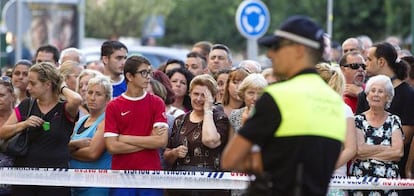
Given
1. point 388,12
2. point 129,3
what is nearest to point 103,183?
point 388,12

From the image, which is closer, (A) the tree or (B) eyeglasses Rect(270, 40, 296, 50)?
(B) eyeglasses Rect(270, 40, 296, 50)

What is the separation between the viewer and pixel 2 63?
2219 cm

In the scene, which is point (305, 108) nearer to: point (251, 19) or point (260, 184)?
point (260, 184)

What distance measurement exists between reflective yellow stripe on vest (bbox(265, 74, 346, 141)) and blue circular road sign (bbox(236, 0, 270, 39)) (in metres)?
12.8

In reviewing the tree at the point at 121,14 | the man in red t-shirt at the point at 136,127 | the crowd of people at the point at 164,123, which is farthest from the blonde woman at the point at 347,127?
the tree at the point at 121,14

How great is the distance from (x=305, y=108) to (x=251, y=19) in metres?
13.1

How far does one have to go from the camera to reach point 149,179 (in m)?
10.2

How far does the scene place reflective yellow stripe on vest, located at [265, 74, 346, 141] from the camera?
21.8 feet

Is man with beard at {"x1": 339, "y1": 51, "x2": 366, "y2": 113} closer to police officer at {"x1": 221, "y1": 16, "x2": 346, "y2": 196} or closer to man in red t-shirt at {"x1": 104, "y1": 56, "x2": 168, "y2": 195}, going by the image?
man in red t-shirt at {"x1": 104, "y1": 56, "x2": 168, "y2": 195}

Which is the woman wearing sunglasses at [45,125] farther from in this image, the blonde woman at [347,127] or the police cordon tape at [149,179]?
the blonde woman at [347,127]

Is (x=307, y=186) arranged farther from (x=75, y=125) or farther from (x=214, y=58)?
(x=214, y=58)

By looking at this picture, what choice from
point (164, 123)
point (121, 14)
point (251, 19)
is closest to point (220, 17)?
point (121, 14)

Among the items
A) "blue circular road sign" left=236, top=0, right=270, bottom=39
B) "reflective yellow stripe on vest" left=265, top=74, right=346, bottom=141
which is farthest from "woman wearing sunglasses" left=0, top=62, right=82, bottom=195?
"blue circular road sign" left=236, top=0, right=270, bottom=39

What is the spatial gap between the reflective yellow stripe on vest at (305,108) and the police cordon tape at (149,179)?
3.30 m
